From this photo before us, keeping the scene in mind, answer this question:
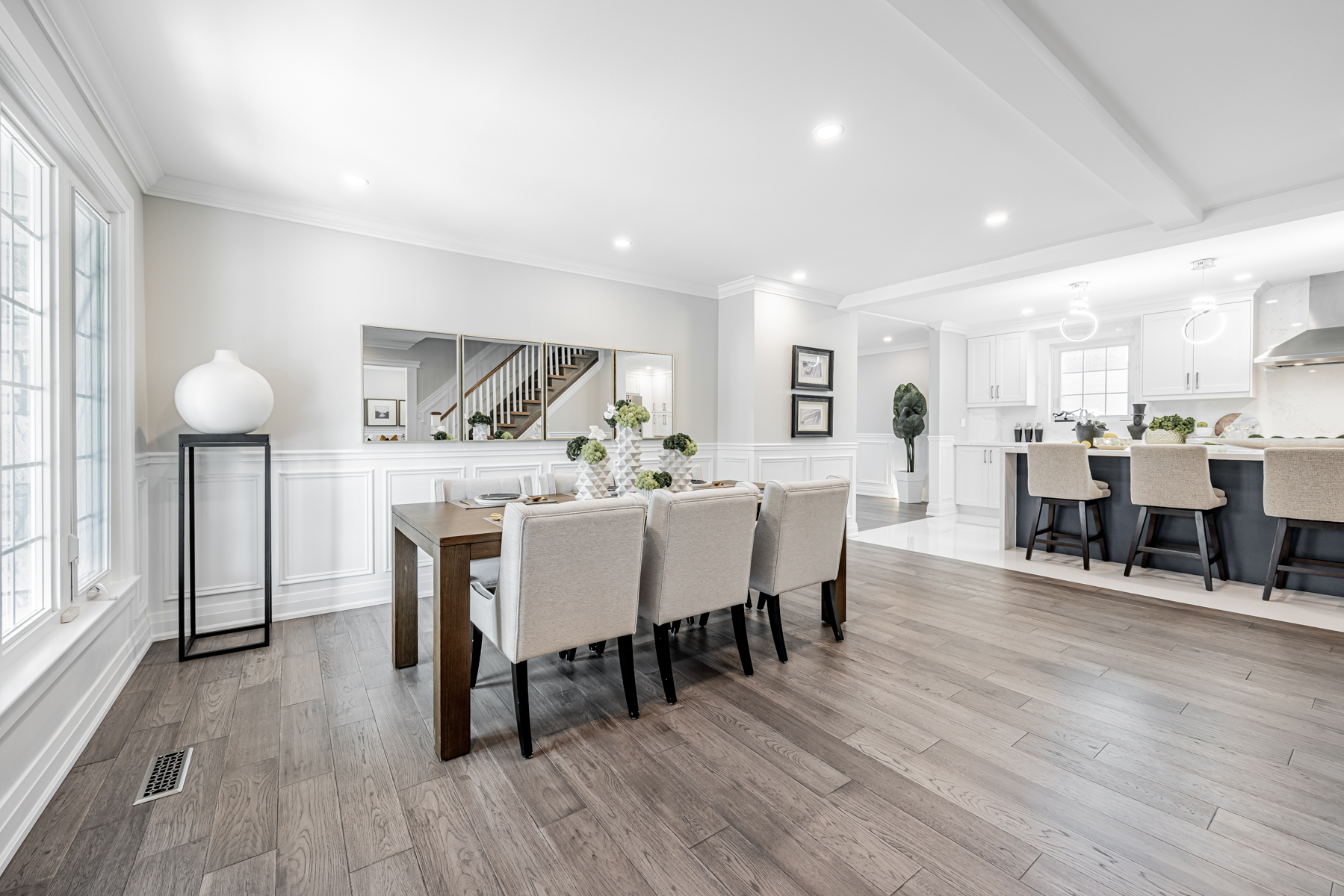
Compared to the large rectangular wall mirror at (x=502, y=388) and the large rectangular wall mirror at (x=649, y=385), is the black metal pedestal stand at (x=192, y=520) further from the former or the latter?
the large rectangular wall mirror at (x=649, y=385)

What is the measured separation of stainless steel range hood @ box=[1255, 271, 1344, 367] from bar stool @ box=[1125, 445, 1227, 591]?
5.85 ft

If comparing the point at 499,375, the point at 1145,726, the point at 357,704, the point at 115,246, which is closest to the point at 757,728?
the point at 1145,726

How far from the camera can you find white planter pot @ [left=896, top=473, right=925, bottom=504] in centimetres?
818

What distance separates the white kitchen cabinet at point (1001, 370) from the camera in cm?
673

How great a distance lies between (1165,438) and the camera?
4133 millimetres

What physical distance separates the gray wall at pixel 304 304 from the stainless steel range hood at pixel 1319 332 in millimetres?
5758

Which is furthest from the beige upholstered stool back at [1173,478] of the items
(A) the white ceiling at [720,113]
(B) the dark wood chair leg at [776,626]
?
(B) the dark wood chair leg at [776,626]

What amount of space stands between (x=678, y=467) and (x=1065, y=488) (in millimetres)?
3328

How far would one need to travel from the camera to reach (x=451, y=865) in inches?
55.9

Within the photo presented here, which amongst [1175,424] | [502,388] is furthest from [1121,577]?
[502,388]

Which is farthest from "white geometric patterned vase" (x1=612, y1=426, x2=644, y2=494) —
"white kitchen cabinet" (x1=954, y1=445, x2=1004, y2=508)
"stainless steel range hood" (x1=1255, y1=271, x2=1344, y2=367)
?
"stainless steel range hood" (x1=1255, y1=271, x2=1344, y2=367)

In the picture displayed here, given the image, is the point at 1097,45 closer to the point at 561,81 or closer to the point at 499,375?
the point at 561,81

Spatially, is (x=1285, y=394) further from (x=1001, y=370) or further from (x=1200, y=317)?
(x=1001, y=370)

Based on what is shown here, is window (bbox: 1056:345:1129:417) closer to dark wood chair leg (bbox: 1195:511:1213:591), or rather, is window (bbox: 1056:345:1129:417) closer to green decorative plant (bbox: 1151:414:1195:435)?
green decorative plant (bbox: 1151:414:1195:435)
